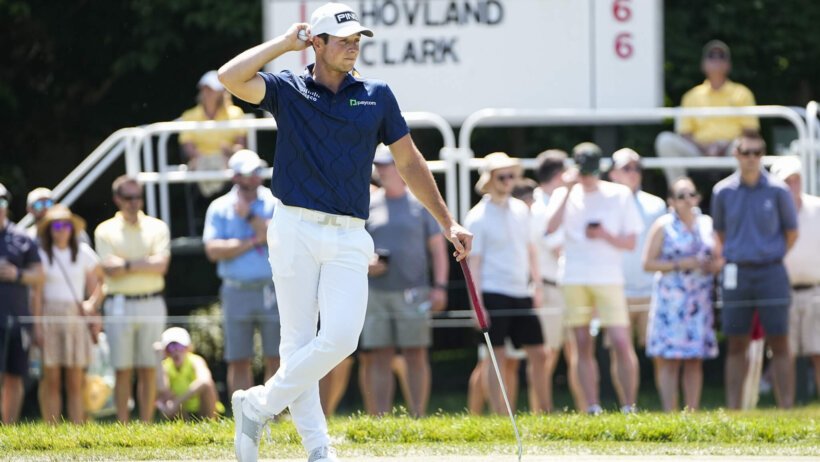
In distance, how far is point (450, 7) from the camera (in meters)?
13.9

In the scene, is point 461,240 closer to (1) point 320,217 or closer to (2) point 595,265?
(1) point 320,217

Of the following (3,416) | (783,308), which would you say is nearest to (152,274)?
(3,416)

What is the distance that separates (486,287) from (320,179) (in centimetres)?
462

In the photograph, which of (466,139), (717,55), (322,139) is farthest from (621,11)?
(322,139)

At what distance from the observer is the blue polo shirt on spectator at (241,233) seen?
11.1 m

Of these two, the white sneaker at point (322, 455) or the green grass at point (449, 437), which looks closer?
the white sneaker at point (322, 455)

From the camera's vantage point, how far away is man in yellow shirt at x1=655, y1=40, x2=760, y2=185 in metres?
13.1

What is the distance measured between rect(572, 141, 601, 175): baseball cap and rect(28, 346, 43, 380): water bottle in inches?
169

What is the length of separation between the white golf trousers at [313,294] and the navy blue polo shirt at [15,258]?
501 centimetres

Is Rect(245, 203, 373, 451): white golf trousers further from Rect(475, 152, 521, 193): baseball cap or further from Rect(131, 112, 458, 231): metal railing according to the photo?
Rect(131, 112, 458, 231): metal railing

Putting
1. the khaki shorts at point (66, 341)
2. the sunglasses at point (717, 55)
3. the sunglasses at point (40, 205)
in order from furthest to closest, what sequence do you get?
1. the sunglasses at point (717, 55)
2. the sunglasses at point (40, 205)
3. the khaki shorts at point (66, 341)

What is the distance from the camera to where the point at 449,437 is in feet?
25.5

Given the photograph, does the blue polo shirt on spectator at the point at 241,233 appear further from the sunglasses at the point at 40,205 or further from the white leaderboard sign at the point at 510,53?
the white leaderboard sign at the point at 510,53

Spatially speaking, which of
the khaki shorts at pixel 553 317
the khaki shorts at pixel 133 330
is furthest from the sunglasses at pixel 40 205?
the khaki shorts at pixel 553 317
